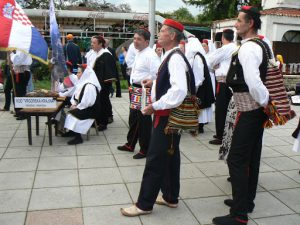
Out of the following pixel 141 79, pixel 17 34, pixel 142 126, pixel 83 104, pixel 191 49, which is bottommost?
pixel 142 126

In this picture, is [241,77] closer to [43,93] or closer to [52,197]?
[52,197]

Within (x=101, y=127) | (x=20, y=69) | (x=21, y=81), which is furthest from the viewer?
(x=21, y=81)

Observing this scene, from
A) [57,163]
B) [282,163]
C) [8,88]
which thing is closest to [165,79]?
[57,163]

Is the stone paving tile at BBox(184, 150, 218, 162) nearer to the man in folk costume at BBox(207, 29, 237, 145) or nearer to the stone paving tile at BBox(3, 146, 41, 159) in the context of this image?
the man in folk costume at BBox(207, 29, 237, 145)

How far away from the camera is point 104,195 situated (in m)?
3.74

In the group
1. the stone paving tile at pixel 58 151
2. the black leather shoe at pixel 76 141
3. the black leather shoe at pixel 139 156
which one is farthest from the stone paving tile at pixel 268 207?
the black leather shoe at pixel 76 141

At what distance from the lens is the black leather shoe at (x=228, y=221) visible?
10.2ft

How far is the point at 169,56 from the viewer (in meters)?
3.04

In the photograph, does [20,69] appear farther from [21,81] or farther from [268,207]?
[268,207]

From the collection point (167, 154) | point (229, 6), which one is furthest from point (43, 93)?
point (229, 6)

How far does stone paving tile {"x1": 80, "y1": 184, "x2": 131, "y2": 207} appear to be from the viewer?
3.58 m

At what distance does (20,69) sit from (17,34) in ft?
7.95

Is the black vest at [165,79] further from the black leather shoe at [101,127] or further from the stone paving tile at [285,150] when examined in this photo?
the black leather shoe at [101,127]

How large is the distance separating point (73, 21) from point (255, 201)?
50.4ft
